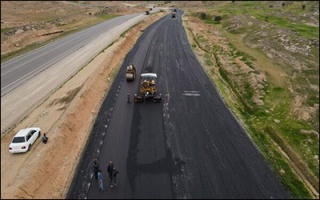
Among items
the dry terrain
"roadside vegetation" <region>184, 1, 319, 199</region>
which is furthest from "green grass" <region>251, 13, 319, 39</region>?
the dry terrain

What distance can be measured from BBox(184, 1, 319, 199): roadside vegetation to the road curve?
22.4m

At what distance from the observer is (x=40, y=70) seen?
1980 inches

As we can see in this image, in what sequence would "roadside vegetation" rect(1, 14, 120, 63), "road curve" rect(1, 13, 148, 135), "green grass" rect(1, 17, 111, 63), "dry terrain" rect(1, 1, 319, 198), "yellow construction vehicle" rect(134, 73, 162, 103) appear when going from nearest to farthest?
"dry terrain" rect(1, 1, 319, 198) < "yellow construction vehicle" rect(134, 73, 162, 103) < "road curve" rect(1, 13, 148, 135) < "green grass" rect(1, 17, 111, 63) < "roadside vegetation" rect(1, 14, 120, 63)

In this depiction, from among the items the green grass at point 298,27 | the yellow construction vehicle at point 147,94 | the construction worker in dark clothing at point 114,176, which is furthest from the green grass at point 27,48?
the green grass at point 298,27

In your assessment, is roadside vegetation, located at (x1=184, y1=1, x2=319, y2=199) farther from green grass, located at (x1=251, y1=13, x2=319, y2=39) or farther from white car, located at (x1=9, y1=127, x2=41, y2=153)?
white car, located at (x1=9, y1=127, x2=41, y2=153)

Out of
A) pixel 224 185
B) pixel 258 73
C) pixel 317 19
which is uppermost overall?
pixel 317 19

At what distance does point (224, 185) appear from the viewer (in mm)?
23719

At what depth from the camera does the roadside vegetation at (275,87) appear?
1088 inches

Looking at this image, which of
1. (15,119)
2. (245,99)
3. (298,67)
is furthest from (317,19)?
(15,119)

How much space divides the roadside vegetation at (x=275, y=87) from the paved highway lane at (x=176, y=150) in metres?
2.01

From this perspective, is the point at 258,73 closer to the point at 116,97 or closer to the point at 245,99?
the point at 245,99

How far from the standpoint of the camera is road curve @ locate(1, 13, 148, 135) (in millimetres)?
38434

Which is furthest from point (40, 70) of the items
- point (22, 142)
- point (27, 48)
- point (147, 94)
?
point (22, 142)

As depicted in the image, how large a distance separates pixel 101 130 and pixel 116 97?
894 cm
